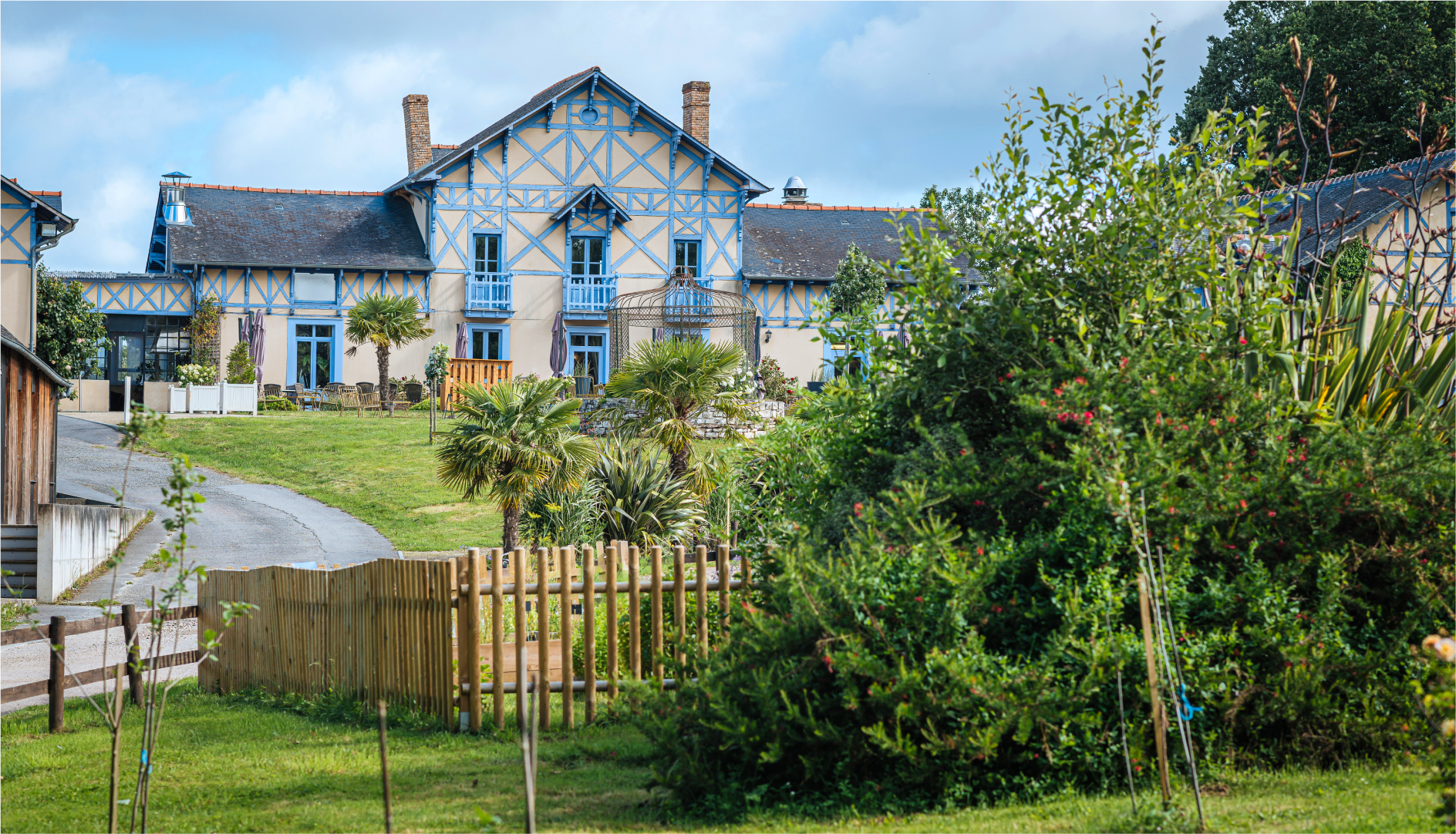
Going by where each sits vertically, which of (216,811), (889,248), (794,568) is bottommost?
(216,811)

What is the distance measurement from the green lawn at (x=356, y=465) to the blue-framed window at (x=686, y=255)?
10.3 meters

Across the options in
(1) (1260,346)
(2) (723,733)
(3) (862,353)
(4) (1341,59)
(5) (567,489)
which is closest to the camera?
(2) (723,733)

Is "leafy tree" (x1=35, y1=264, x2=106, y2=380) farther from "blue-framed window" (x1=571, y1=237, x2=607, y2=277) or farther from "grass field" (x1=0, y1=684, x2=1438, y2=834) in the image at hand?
"grass field" (x1=0, y1=684, x2=1438, y2=834)

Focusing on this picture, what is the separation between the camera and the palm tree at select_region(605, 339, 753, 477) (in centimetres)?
1304

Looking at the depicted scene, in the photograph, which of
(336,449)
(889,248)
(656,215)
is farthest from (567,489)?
(889,248)

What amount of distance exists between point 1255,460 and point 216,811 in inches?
193

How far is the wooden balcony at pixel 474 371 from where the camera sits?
97.9ft

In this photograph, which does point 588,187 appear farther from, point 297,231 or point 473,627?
point 473,627

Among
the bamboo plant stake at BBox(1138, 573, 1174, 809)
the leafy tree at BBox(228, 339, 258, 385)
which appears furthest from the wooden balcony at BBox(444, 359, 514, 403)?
the bamboo plant stake at BBox(1138, 573, 1174, 809)

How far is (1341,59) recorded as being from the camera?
1213 inches

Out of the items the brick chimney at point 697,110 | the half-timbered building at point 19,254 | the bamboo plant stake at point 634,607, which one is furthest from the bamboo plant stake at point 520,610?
the brick chimney at point 697,110

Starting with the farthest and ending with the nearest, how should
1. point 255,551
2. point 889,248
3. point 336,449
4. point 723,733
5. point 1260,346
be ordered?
point 889,248
point 336,449
point 255,551
point 1260,346
point 723,733

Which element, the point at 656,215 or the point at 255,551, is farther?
the point at 656,215

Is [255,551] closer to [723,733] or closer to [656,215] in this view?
[723,733]
